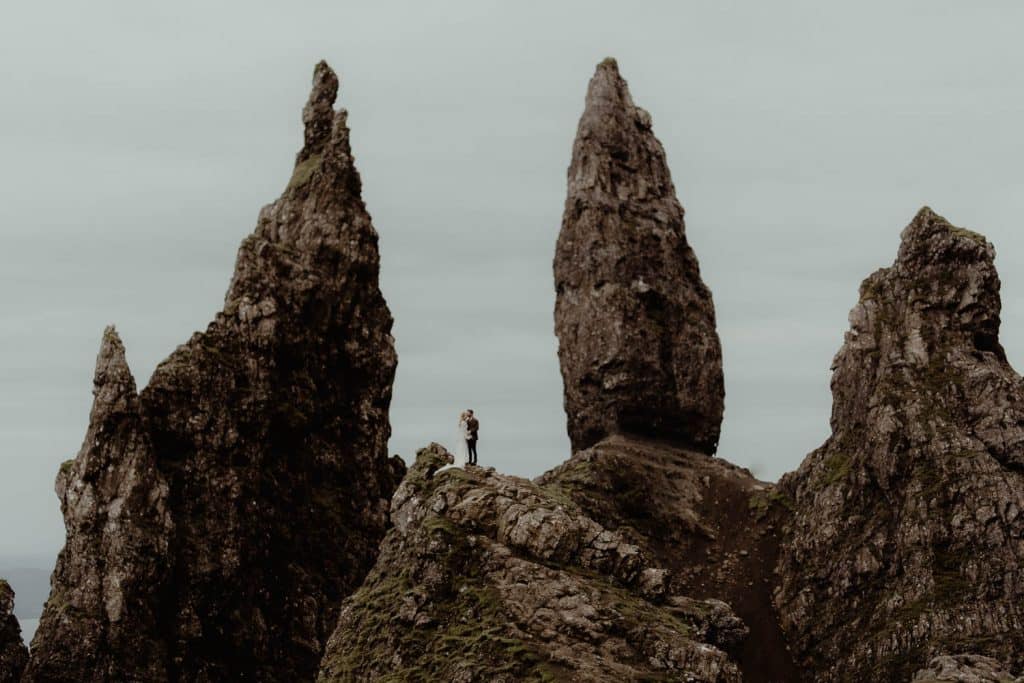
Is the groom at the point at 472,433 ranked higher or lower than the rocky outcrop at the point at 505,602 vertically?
higher

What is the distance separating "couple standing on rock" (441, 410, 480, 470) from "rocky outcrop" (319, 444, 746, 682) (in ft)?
3.01

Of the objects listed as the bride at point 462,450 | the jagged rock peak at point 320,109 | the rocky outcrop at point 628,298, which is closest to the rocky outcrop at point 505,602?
A: the bride at point 462,450

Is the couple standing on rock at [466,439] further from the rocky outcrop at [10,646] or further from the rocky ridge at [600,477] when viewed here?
the rocky outcrop at [10,646]

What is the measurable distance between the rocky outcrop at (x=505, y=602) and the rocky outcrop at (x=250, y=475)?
32518 millimetres

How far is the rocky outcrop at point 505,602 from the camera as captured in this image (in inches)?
3295

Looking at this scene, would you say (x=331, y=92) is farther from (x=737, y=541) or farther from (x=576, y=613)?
(x=576, y=613)

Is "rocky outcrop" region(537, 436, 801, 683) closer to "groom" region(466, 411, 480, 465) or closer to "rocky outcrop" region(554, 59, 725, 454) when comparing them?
"rocky outcrop" region(554, 59, 725, 454)

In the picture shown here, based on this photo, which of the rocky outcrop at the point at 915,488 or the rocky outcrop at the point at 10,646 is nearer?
the rocky outcrop at the point at 915,488

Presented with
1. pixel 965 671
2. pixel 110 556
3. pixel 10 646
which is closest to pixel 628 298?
pixel 110 556

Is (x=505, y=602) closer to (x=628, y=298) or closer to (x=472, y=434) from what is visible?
(x=472, y=434)

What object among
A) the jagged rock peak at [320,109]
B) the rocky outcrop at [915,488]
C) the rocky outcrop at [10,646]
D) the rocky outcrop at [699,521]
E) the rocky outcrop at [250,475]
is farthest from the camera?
the jagged rock peak at [320,109]

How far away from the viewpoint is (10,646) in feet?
394

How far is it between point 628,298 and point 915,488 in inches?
1519

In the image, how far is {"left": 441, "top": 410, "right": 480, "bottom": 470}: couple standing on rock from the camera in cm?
9119
